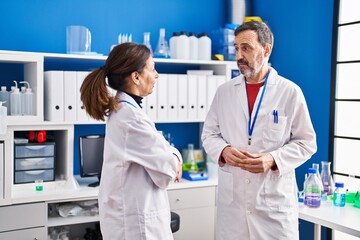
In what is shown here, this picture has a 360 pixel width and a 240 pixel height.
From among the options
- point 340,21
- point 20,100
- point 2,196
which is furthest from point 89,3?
point 340,21

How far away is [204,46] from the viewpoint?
326 centimetres

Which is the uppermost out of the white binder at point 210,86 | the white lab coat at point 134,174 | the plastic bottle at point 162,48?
the plastic bottle at point 162,48

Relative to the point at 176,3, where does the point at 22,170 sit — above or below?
below

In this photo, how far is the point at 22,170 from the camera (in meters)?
2.68

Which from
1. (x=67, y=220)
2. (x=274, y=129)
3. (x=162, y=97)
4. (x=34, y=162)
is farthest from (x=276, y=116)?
(x=34, y=162)

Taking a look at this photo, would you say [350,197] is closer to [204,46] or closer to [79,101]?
[204,46]

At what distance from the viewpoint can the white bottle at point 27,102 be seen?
267 cm

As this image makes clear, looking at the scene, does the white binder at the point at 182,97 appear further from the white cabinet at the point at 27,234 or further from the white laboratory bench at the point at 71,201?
the white cabinet at the point at 27,234

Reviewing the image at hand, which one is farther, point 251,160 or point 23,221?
point 23,221

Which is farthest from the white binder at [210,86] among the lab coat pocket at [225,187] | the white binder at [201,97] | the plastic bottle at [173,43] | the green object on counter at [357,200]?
the green object on counter at [357,200]

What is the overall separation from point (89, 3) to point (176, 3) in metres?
0.70

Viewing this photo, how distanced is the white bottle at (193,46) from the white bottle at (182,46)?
4 cm

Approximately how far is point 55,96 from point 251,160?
4.64ft

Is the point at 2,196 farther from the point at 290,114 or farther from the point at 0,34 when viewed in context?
the point at 290,114
